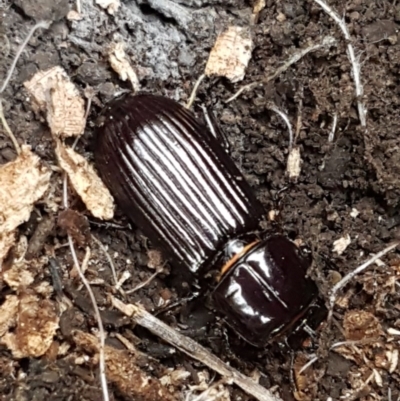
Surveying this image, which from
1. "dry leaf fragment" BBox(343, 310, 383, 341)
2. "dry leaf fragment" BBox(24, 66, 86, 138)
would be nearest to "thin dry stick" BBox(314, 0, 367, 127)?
"dry leaf fragment" BBox(343, 310, 383, 341)

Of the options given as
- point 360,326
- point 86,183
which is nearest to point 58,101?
point 86,183

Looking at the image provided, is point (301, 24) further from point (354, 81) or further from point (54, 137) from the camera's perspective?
point (54, 137)

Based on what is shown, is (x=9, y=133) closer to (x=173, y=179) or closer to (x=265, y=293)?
(x=173, y=179)

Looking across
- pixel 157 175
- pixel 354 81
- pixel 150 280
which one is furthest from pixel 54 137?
pixel 354 81

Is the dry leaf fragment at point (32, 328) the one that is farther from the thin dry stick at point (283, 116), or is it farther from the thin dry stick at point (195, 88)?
the thin dry stick at point (283, 116)

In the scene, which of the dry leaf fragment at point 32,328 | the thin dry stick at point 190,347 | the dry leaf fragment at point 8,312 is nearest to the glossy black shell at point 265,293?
the thin dry stick at point 190,347
